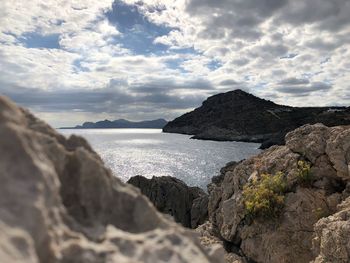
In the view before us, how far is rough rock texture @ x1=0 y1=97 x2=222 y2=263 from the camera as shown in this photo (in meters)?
4.85

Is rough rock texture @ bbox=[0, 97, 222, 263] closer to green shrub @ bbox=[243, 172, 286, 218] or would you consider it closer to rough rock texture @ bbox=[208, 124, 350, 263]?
rough rock texture @ bbox=[208, 124, 350, 263]

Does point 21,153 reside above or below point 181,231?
above

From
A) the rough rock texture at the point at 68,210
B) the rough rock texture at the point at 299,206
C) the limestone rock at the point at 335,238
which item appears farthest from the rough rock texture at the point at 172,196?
the rough rock texture at the point at 68,210

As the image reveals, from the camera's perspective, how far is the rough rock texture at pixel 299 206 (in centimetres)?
1991

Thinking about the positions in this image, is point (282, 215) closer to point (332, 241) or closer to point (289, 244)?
point (289, 244)

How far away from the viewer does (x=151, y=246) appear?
230 inches

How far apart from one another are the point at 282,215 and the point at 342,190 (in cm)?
357

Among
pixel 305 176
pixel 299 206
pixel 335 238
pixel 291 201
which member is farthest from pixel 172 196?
pixel 335 238

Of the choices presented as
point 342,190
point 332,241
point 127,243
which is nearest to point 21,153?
point 127,243

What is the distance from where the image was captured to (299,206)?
2067 centimetres

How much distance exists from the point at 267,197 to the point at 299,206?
170 centimetres

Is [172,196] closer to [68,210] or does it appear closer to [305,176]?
[305,176]

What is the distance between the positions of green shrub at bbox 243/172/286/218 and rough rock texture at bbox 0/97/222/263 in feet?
49.9

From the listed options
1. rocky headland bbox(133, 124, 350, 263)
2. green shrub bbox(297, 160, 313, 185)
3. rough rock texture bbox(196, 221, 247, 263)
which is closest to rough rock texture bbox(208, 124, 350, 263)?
rocky headland bbox(133, 124, 350, 263)
